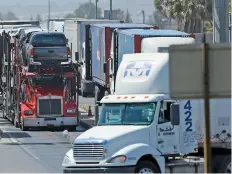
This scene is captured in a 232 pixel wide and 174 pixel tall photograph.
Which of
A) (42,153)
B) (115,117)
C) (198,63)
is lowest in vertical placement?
(42,153)

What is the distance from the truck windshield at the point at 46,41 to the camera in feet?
133

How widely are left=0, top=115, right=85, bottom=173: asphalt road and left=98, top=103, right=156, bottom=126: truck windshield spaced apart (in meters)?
4.06

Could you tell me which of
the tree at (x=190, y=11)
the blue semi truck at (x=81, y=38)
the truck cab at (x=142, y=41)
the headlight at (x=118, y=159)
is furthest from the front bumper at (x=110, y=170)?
the tree at (x=190, y=11)

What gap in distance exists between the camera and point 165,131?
2242 centimetres

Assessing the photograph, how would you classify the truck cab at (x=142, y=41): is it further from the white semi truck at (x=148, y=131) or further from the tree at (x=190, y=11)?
the tree at (x=190, y=11)

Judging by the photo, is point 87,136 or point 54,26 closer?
point 87,136

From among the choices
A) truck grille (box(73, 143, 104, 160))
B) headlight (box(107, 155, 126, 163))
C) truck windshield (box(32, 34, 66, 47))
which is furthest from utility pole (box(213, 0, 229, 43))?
truck windshield (box(32, 34, 66, 47))

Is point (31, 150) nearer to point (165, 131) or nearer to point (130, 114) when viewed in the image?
point (130, 114)

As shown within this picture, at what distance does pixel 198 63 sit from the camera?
13.3 meters

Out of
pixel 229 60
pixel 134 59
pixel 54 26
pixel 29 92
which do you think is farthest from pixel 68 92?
pixel 54 26

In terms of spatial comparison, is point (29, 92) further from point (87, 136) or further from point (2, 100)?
point (87, 136)

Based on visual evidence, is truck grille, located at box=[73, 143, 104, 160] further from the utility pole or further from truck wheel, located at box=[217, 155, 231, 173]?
the utility pole

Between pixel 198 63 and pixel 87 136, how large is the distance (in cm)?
892

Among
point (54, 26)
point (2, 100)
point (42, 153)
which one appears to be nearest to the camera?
point (42, 153)
